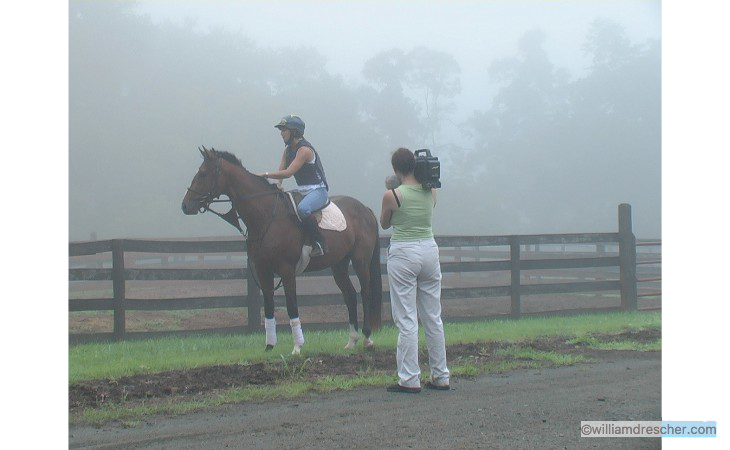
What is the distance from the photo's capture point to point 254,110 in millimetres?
8719

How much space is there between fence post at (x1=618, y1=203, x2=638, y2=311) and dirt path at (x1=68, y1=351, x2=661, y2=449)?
222 inches

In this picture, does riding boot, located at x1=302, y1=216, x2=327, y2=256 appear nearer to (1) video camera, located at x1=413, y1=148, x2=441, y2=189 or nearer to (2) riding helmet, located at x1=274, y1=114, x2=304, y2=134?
(2) riding helmet, located at x1=274, y1=114, x2=304, y2=134

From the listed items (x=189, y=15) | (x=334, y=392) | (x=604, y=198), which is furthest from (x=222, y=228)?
(x=604, y=198)

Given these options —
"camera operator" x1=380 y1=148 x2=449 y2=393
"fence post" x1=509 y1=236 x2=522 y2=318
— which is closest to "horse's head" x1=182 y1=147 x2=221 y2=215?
"camera operator" x1=380 y1=148 x2=449 y2=393

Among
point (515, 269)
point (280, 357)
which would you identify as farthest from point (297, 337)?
point (515, 269)

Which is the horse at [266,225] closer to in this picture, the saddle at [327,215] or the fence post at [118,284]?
the saddle at [327,215]

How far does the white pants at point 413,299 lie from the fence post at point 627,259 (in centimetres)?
672

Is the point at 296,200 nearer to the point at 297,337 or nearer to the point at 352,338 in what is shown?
the point at 297,337

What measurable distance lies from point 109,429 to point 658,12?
23.5 feet

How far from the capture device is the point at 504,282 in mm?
14805

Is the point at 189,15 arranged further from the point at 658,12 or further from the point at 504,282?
the point at 504,282

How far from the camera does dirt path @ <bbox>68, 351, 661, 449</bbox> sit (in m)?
4.27

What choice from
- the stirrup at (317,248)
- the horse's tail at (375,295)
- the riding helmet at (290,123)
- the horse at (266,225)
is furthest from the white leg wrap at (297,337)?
the riding helmet at (290,123)

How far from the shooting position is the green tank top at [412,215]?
5.39 m
